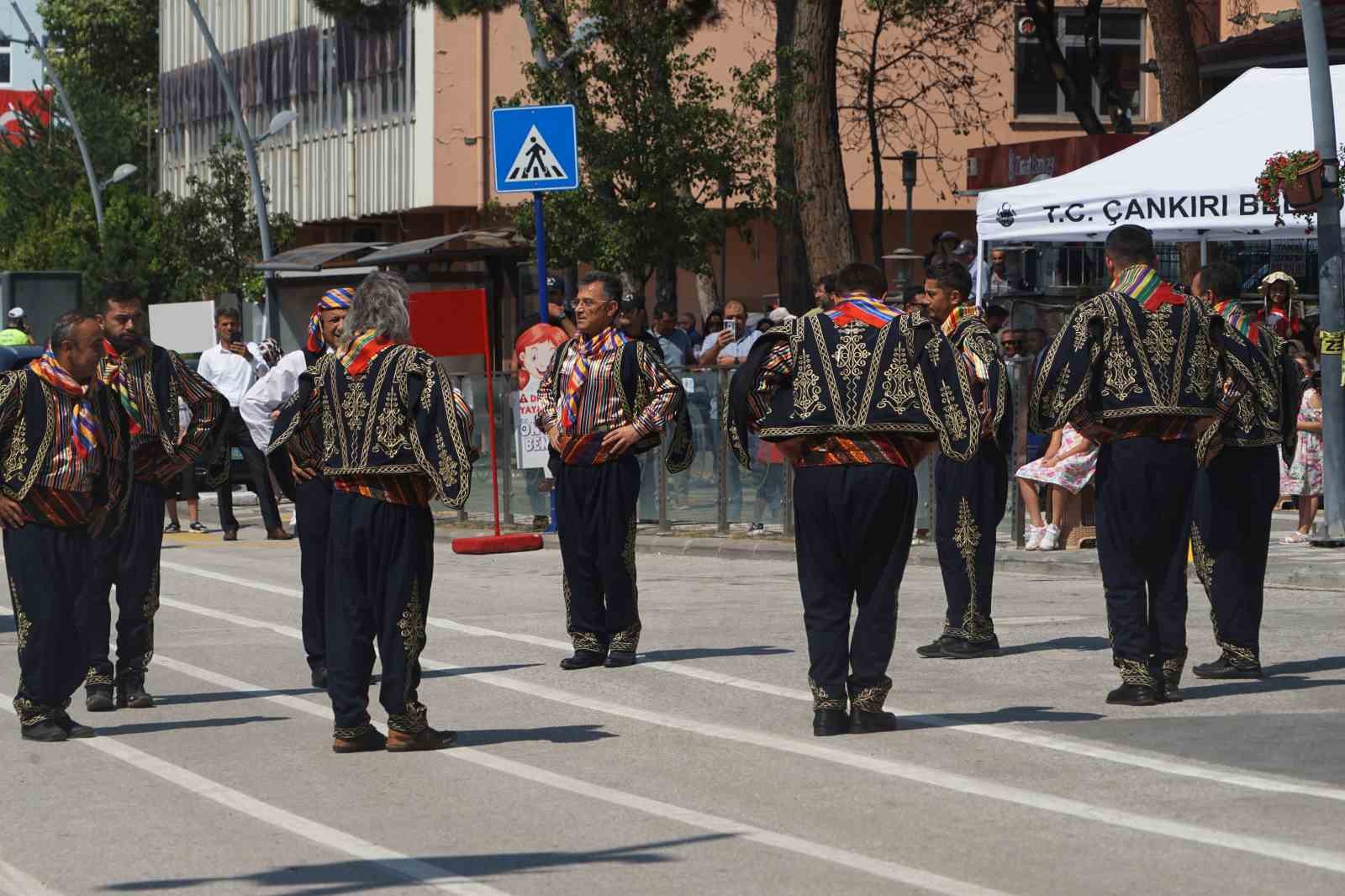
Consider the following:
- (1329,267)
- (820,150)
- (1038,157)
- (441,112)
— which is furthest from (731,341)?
(441,112)

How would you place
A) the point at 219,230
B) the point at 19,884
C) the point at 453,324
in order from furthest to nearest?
the point at 219,230, the point at 453,324, the point at 19,884

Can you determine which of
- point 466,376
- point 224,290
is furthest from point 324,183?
point 466,376

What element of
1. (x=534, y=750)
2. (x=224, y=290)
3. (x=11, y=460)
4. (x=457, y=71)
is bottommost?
(x=534, y=750)

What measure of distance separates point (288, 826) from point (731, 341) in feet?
51.5

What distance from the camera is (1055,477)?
60.2 feet

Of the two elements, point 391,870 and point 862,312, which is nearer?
point 391,870

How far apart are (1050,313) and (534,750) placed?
43.3 feet

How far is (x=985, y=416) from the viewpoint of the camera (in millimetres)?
12188

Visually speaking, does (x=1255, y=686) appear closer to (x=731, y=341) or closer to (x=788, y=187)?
(x=731, y=341)

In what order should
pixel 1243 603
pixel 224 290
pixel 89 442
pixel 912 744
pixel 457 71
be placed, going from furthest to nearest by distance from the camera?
1. pixel 457 71
2. pixel 224 290
3. pixel 1243 603
4. pixel 89 442
5. pixel 912 744

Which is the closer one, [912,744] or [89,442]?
[912,744]

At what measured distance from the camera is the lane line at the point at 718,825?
7.07 m

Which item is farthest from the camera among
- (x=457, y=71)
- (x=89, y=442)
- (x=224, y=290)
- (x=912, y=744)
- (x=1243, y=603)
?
(x=457, y=71)

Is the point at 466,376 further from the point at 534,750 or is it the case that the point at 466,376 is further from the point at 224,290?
the point at 224,290
